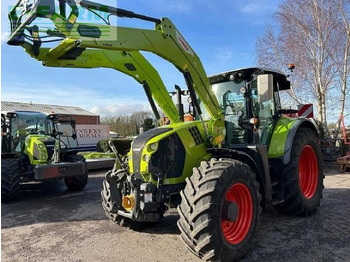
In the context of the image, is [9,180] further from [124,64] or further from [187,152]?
[187,152]

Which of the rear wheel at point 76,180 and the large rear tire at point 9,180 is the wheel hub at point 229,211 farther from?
the rear wheel at point 76,180

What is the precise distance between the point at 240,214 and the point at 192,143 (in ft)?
3.80

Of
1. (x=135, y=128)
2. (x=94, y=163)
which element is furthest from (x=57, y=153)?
(x=135, y=128)

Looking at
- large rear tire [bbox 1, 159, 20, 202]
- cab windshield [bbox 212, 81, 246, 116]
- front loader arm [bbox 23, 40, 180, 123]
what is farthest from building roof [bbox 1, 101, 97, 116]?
cab windshield [bbox 212, 81, 246, 116]

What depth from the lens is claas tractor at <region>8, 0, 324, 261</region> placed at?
12.0 ft

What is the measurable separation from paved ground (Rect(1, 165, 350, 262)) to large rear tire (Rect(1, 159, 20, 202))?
0.72m

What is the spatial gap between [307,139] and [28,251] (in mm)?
4803

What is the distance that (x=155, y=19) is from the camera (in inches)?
161

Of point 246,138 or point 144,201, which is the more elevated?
point 246,138

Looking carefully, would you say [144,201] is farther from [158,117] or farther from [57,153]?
[57,153]

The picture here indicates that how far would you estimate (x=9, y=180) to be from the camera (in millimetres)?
7445

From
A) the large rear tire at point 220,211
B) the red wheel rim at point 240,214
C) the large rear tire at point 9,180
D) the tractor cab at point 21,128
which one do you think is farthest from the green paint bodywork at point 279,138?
the tractor cab at point 21,128

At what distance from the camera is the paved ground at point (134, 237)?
3.95m

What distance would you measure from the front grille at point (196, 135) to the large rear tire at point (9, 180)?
5071mm
